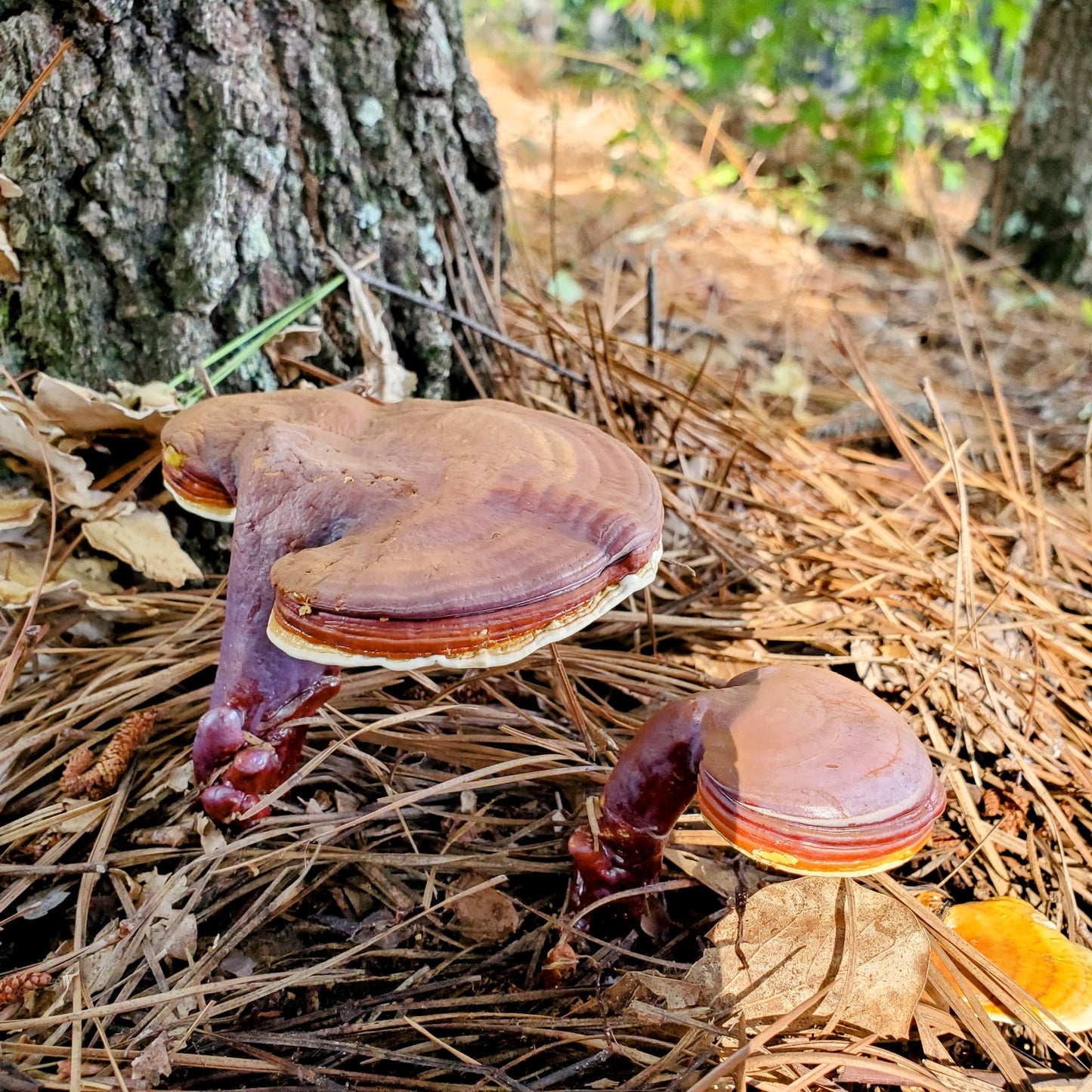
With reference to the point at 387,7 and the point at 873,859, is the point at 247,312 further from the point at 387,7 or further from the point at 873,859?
the point at 873,859

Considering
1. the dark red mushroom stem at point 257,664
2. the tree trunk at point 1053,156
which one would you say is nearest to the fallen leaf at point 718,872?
the dark red mushroom stem at point 257,664

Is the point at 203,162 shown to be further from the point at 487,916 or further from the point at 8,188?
the point at 487,916

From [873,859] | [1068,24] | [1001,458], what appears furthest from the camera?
[1068,24]

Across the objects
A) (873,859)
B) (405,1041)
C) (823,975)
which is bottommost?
(405,1041)

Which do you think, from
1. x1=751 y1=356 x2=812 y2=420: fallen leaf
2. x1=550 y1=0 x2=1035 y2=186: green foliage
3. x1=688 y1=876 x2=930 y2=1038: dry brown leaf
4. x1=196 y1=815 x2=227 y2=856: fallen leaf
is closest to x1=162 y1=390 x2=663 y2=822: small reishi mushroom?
x1=196 y1=815 x2=227 y2=856: fallen leaf

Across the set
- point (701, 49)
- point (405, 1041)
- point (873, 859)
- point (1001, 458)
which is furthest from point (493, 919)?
point (701, 49)

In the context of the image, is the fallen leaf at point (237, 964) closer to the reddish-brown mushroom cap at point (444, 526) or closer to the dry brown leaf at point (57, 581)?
the reddish-brown mushroom cap at point (444, 526)
